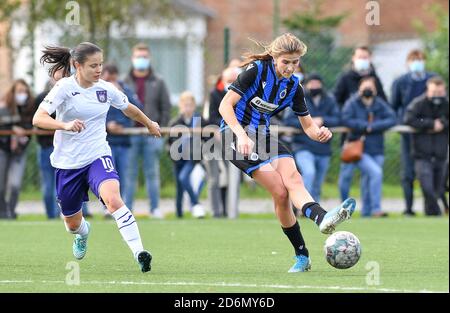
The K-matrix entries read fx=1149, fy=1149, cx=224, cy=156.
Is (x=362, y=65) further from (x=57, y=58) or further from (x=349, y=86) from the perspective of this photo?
(x=57, y=58)

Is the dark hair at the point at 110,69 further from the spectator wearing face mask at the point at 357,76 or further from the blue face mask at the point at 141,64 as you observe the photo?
the spectator wearing face mask at the point at 357,76

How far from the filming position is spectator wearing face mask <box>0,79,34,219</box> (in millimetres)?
16812

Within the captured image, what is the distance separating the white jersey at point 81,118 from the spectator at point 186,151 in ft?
22.8

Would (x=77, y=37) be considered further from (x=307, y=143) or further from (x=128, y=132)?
(x=307, y=143)

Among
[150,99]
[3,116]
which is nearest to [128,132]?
[150,99]

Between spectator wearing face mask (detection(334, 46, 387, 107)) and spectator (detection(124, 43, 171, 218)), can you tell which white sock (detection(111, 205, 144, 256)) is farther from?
spectator wearing face mask (detection(334, 46, 387, 107))

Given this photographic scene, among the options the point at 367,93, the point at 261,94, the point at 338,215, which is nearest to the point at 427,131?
the point at 367,93

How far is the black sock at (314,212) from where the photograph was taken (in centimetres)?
882

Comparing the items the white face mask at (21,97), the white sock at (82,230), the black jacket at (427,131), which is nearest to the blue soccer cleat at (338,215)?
the white sock at (82,230)

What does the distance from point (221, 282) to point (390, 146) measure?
478 inches

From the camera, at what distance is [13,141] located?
662 inches

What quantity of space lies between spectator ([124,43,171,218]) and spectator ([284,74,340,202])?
1.90m

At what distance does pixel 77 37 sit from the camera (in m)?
19.2

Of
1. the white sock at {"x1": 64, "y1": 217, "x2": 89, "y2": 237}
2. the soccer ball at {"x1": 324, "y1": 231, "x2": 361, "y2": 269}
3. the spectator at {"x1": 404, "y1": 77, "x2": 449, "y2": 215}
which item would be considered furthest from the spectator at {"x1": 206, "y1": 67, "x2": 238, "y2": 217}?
the soccer ball at {"x1": 324, "y1": 231, "x2": 361, "y2": 269}
